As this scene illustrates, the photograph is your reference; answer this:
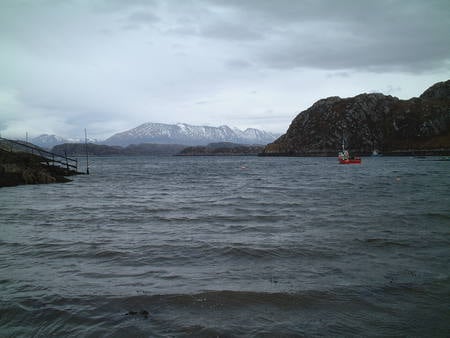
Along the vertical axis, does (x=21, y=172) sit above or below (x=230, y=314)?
above

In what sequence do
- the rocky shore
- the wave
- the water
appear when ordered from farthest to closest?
the rocky shore < the water < the wave

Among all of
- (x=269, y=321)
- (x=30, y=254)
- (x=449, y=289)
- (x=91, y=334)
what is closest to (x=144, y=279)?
(x=91, y=334)

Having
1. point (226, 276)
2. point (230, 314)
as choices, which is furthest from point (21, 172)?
point (230, 314)

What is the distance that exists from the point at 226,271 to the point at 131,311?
342 centimetres

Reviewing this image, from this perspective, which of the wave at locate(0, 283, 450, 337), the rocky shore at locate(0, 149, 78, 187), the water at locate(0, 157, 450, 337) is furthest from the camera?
the rocky shore at locate(0, 149, 78, 187)

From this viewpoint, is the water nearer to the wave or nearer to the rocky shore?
the wave

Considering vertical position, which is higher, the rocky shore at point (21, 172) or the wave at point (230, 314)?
the rocky shore at point (21, 172)

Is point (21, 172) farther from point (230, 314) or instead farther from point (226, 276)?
point (230, 314)

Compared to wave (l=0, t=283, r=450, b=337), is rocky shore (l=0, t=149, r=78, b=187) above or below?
above

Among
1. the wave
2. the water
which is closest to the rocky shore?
the water

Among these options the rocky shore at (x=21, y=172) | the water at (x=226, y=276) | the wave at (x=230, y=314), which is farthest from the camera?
the rocky shore at (x=21, y=172)

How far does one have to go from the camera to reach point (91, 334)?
6.34m

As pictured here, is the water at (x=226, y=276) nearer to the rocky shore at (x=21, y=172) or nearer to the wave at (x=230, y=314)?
the wave at (x=230, y=314)

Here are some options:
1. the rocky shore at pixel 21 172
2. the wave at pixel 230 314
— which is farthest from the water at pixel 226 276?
the rocky shore at pixel 21 172
